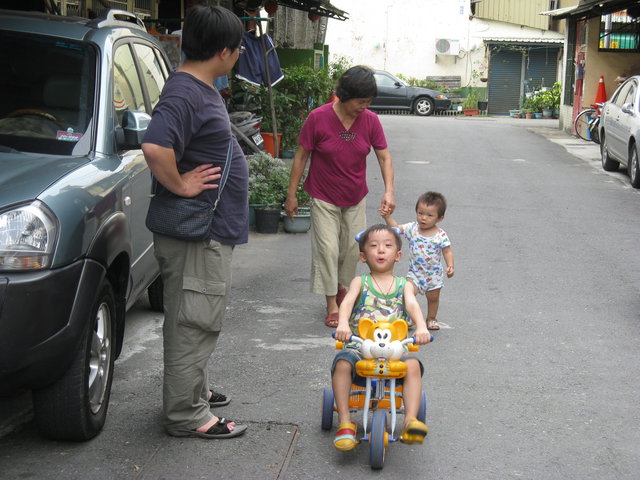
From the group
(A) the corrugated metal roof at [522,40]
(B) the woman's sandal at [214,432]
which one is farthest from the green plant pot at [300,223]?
(A) the corrugated metal roof at [522,40]

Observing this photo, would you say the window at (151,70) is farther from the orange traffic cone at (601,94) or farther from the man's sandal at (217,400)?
the orange traffic cone at (601,94)

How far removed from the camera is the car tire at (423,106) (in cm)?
3284

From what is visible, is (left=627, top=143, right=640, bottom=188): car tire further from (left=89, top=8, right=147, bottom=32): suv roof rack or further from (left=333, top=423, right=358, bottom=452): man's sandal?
(left=333, top=423, right=358, bottom=452): man's sandal

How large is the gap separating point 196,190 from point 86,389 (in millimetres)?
1006

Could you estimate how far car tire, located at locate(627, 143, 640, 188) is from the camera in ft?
44.0

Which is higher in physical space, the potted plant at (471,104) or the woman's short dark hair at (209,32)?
the woman's short dark hair at (209,32)

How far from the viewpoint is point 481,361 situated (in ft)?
18.2

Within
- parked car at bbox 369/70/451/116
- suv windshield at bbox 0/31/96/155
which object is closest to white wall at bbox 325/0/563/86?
parked car at bbox 369/70/451/116

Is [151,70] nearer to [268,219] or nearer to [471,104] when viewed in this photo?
[268,219]

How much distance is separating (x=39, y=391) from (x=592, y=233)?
7543mm

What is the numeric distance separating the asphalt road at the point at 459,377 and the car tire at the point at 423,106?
22839 millimetres

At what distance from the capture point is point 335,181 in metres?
6.21

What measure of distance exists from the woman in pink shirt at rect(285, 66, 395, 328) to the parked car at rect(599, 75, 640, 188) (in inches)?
330

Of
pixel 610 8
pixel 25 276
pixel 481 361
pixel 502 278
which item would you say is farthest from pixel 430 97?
pixel 25 276
